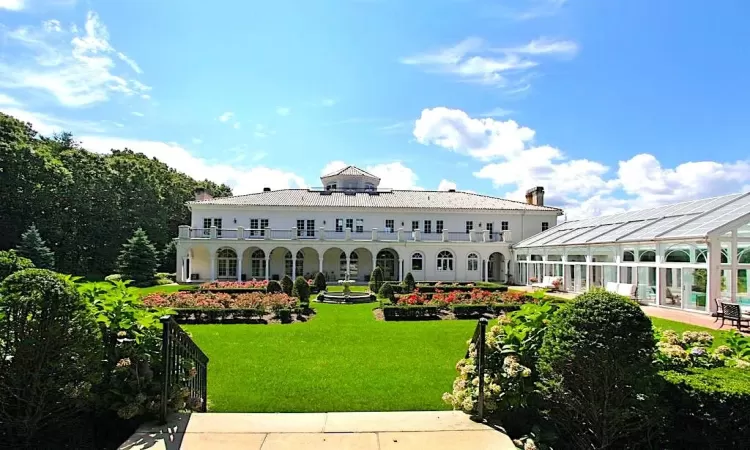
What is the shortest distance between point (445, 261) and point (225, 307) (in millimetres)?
23302

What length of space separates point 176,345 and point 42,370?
3.98 feet

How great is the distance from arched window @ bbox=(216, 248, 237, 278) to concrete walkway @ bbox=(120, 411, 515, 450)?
3307 cm

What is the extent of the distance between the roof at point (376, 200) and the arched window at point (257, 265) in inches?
159

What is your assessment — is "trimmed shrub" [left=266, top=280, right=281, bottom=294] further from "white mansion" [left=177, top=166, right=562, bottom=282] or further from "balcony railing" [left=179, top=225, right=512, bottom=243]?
"balcony railing" [left=179, top=225, right=512, bottom=243]

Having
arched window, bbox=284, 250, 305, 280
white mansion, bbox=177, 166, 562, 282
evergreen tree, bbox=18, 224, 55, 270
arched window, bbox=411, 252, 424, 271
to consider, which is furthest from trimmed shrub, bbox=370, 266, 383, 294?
evergreen tree, bbox=18, 224, 55, 270

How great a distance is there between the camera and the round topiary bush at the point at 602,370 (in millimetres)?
3824

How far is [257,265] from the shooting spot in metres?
37.7

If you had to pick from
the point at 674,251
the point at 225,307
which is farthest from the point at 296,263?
the point at 674,251

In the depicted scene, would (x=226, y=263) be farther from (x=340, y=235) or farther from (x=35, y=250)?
(x=35, y=250)

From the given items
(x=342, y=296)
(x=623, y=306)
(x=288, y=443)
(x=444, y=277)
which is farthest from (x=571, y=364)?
(x=444, y=277)

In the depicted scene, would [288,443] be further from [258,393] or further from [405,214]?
[405,214]

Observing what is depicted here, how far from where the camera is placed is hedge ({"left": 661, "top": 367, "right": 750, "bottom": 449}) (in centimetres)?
394

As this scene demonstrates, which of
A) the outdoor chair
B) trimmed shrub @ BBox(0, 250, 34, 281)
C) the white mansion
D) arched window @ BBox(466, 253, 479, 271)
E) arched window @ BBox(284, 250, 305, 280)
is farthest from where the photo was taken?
arched window @ BBox(284, 250, 305, 280)

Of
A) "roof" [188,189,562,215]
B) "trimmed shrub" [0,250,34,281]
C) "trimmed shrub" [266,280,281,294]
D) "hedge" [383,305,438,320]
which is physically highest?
"roof" [188,189,562,215]
